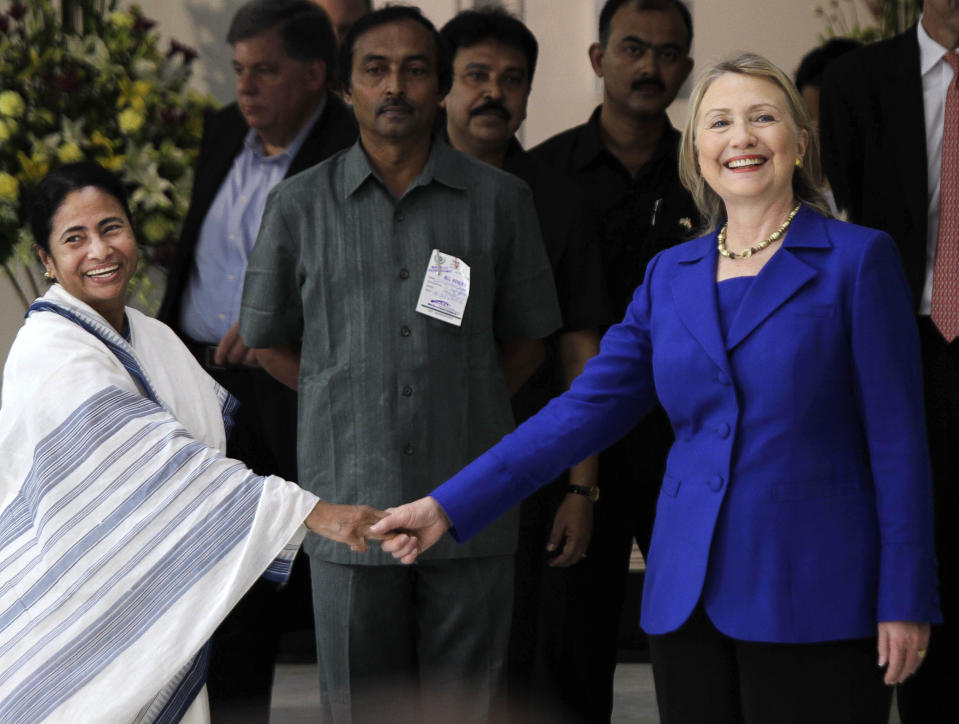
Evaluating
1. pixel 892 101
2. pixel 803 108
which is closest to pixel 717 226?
pixel 803 108

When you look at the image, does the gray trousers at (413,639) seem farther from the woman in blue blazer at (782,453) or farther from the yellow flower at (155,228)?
the yellow flower at (155,228)

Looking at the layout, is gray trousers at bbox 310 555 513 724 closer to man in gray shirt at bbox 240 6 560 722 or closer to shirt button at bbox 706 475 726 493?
man in gray shirt at bbox 240 6 560 722

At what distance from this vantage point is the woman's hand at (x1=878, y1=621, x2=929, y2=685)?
1.94m

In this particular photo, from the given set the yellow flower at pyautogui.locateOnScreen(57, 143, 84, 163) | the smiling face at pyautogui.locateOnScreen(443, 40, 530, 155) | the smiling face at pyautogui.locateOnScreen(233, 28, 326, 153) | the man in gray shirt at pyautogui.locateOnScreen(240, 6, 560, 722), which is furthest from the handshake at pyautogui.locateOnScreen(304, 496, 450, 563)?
the yellow flower at pyautogui.locateOnScreen(57, 143, 84, 163)

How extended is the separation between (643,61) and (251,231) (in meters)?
1.13

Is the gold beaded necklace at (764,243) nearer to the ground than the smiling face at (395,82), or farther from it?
nearer to the ground

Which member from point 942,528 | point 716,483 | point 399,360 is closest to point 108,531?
point 399,360

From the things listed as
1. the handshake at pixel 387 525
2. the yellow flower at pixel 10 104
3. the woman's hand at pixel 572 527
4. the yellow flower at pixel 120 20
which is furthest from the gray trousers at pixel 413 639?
the yellow flower at pixel 120 20

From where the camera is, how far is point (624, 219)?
3398 millimetres

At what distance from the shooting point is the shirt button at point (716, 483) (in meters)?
2.02

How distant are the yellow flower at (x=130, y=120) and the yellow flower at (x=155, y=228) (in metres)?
0.24

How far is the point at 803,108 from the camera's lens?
212cm

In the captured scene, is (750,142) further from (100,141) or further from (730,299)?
(100,141)

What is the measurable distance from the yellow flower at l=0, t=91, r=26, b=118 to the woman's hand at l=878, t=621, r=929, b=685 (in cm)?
266
